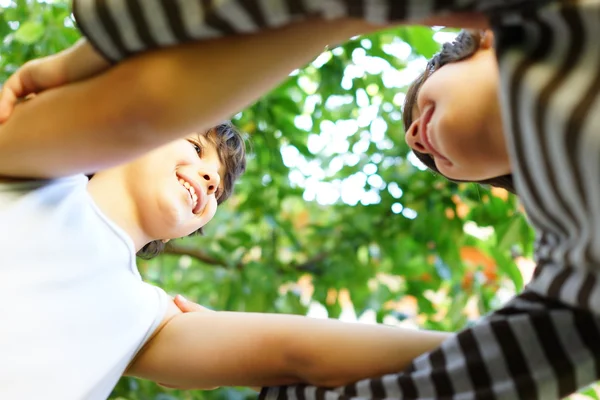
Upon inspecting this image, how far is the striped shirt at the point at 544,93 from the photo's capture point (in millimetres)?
310

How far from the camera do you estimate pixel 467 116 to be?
44 centimetres

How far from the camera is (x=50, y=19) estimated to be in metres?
0.96

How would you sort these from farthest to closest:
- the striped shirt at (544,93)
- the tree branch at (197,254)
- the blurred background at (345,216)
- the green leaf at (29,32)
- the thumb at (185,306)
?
the tree branch at (197,254)
the blurred background at (345,216)
the green leaf at (29,32)
the thumb at (185,306)
the striped shirt at (544,93)

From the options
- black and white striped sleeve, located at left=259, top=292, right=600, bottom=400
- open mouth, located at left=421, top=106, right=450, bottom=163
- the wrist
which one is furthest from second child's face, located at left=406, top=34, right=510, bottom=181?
the wrist

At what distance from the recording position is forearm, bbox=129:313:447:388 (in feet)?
1.61

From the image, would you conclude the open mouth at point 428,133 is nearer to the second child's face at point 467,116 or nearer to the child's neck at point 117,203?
the second child's face at point 467,116

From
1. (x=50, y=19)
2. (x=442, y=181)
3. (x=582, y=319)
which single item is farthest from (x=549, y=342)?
(x=50, y=19)

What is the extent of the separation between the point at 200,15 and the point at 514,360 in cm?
29

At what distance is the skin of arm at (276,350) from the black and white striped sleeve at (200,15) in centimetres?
25

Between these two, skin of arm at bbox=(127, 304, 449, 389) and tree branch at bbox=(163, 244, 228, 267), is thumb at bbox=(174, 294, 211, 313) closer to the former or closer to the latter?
skin of arm at bbox=(127, 304, 449, 389)

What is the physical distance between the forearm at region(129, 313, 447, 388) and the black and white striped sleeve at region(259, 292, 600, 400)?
32mm

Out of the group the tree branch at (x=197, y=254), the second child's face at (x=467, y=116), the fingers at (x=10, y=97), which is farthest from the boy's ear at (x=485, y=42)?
the tree branch at (x=197, y=254)

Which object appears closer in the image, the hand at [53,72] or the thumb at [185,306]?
the hand at [53,72]

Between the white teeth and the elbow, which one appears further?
the white teeth
